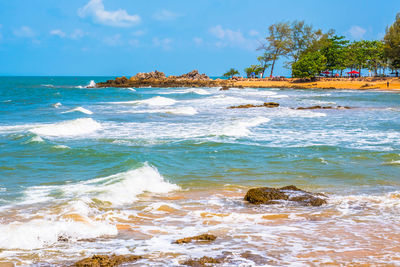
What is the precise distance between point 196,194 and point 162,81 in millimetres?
78258

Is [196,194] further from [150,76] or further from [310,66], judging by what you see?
[150,76]

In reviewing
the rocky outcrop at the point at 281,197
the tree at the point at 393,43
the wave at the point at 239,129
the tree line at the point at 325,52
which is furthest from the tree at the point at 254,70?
the rocky outcrop at the point at 281,197

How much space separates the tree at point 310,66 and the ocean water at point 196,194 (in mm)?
53212

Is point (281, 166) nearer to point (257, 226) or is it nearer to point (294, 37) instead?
point (257, 226)

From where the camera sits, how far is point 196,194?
948cm

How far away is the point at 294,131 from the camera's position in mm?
19656

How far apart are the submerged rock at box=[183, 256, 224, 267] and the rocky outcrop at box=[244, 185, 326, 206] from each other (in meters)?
3.19

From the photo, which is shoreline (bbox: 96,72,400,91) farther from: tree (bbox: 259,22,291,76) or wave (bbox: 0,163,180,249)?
wave (bbox: 0,163,180,249)

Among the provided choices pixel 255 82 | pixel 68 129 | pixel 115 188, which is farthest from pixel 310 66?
pixel 115 188

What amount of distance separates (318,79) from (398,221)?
72460mm

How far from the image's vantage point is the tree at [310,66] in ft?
232

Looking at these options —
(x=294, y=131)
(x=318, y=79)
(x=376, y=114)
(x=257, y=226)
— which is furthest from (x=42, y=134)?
(x=318, y=79)

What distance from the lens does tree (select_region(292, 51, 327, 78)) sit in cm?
7081

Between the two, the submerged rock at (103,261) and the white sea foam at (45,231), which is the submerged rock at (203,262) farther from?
the white sea foam at (45,231)
